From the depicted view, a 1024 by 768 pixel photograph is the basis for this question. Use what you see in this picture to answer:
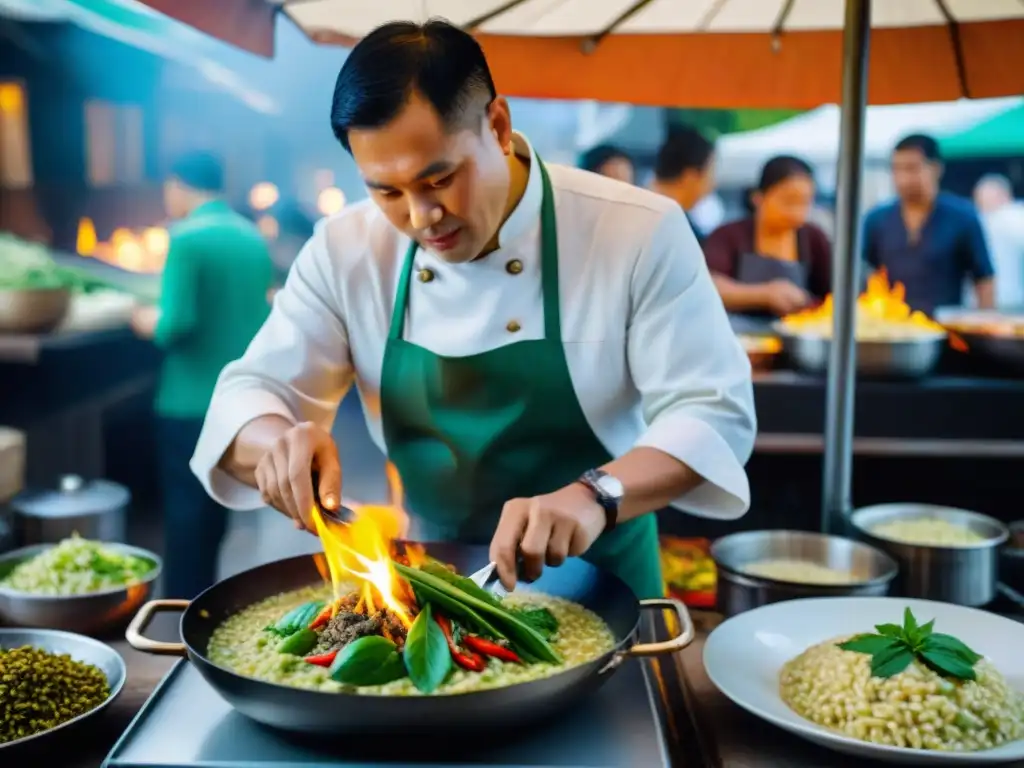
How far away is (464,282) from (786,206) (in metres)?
3.59

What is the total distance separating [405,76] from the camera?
1518 millimetres

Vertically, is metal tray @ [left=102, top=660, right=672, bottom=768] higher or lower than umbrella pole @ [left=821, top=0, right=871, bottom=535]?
lower

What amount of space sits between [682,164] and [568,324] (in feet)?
10.5

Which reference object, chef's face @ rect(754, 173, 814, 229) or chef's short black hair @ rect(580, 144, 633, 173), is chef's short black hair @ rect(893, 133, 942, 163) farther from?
chef's short black hair @ rect(580, 144, 633, 173)

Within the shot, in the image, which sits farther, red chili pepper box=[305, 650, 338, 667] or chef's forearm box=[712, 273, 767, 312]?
chef's forearm box=[712, 273, 767, 312]

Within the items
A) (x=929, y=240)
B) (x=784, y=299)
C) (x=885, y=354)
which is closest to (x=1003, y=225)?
(x=929, y=240)

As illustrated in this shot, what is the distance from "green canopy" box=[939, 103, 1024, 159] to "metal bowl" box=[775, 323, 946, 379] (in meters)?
5.05

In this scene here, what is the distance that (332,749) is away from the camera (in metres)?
1.29

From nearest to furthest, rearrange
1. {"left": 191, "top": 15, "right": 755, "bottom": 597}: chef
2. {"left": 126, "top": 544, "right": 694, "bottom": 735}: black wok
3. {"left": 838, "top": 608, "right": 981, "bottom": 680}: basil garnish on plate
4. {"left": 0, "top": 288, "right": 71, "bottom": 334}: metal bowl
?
{"left": 126, "top": 544, "right": 694, "bottom": 735}: black wok, {"left": 838, "top": 608, "right": 981, "bottom": 680}: basil garnish on plate, {"left": 191, "top": 15, "right": 755, "bottom": 597}: chef, {"left": 0, "top": 288, "right": 71, "bottom": 334}: metal bowl

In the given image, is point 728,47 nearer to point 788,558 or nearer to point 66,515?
point 788,558

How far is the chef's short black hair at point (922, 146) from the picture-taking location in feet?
17.7

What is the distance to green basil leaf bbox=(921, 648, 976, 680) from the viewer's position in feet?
4.59

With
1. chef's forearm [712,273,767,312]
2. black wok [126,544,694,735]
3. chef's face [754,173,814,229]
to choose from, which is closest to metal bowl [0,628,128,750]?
black wok [126,544,694,735]

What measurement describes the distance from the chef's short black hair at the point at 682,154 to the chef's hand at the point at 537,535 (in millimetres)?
3685
